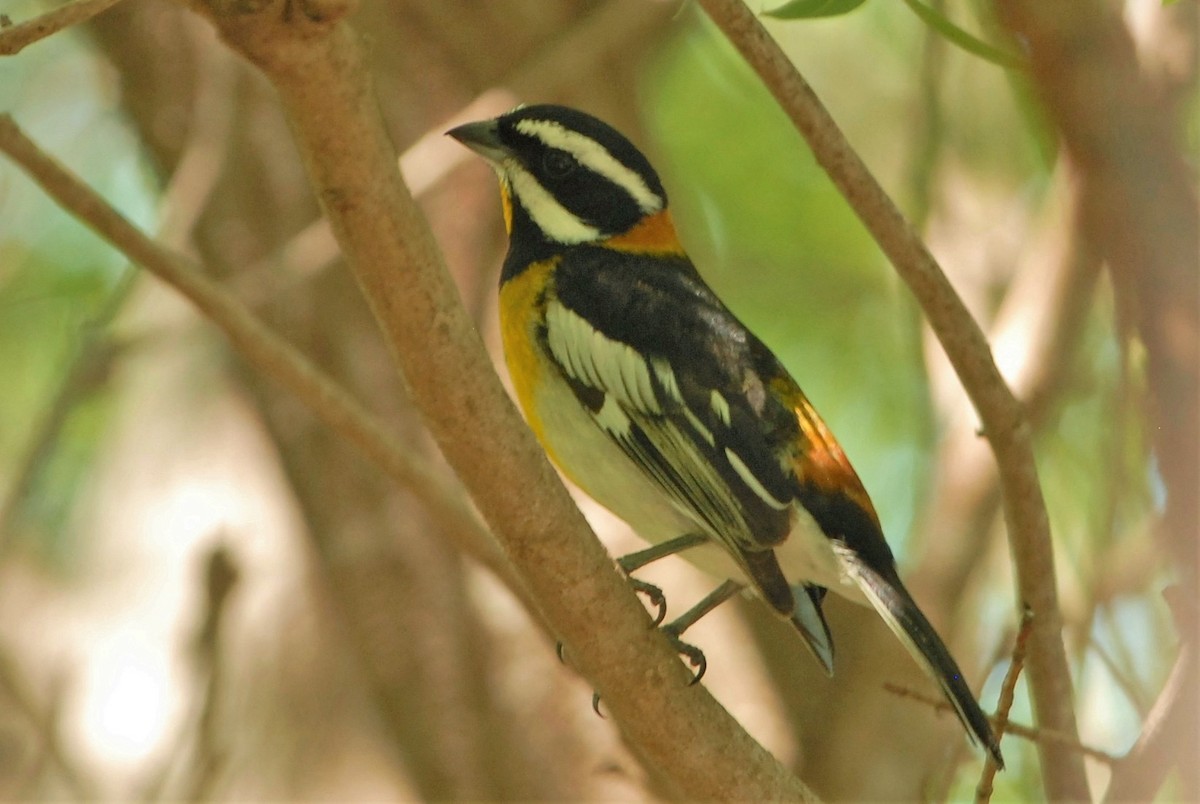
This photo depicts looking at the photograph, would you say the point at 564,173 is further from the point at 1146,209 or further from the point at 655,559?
the point at 1146,209

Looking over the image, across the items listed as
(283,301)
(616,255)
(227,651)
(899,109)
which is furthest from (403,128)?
(899,109)

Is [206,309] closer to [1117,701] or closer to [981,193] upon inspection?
[1117,701]

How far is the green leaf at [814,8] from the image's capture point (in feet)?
9.45

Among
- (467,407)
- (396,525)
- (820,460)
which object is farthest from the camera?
(396,525)

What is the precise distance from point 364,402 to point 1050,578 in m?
2.44

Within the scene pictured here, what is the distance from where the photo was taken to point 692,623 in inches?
137

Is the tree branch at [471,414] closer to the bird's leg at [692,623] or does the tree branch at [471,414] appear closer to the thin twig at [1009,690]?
the bird's leg at [692,623]

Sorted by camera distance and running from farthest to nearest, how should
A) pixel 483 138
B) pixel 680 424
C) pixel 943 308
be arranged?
pixel 483 138
pixel 680 424
pixel 943 308

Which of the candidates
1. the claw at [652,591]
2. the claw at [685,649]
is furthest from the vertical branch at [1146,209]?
the claw at [652,591]

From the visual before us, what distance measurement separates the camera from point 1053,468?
5.80 m

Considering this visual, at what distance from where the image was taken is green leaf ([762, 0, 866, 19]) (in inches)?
113

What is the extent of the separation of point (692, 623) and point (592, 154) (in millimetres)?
1411

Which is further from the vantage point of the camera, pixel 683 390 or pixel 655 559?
pixel 683 390

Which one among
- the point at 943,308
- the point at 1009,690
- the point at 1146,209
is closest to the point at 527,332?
the point at 943,308
